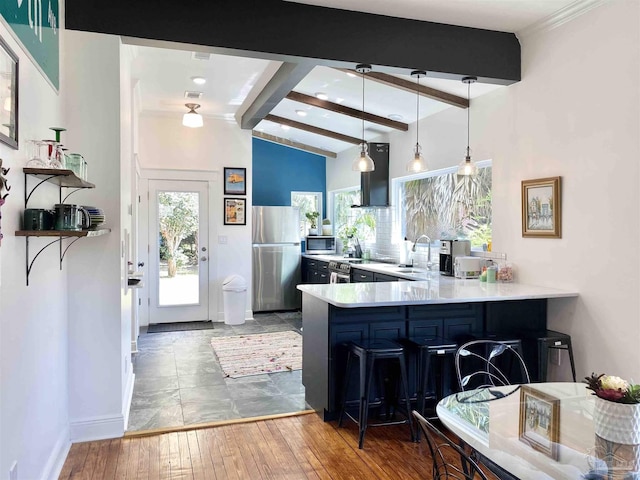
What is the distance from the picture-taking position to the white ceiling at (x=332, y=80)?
3291 mm

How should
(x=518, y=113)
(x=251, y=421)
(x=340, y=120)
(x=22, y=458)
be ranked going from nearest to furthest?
(x=22, y=458) → (x=251, y=421) → (x=518, y=113) → (x=340, y=120)

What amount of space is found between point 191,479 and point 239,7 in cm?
282

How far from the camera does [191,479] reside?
257 centimetres

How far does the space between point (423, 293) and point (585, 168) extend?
139 cm

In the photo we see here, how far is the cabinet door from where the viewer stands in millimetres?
5555

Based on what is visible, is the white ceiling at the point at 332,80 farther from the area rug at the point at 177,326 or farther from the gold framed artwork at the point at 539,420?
the area rug at the point at 177,326

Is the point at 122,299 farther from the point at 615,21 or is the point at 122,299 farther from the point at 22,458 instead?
the point at 615,21

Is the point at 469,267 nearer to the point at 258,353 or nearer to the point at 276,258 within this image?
the point at 258,353

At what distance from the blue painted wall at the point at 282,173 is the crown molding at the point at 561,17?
16.0ft

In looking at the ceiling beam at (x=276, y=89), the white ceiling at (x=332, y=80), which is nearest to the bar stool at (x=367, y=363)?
the ceiling beam at (x=276, y=89)

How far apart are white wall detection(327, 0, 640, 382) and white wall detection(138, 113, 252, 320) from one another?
3670 mm

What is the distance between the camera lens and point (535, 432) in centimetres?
162

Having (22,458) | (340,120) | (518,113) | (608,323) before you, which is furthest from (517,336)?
(340,120)

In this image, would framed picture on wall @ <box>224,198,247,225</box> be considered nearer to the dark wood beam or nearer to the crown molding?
the dark wood beam
